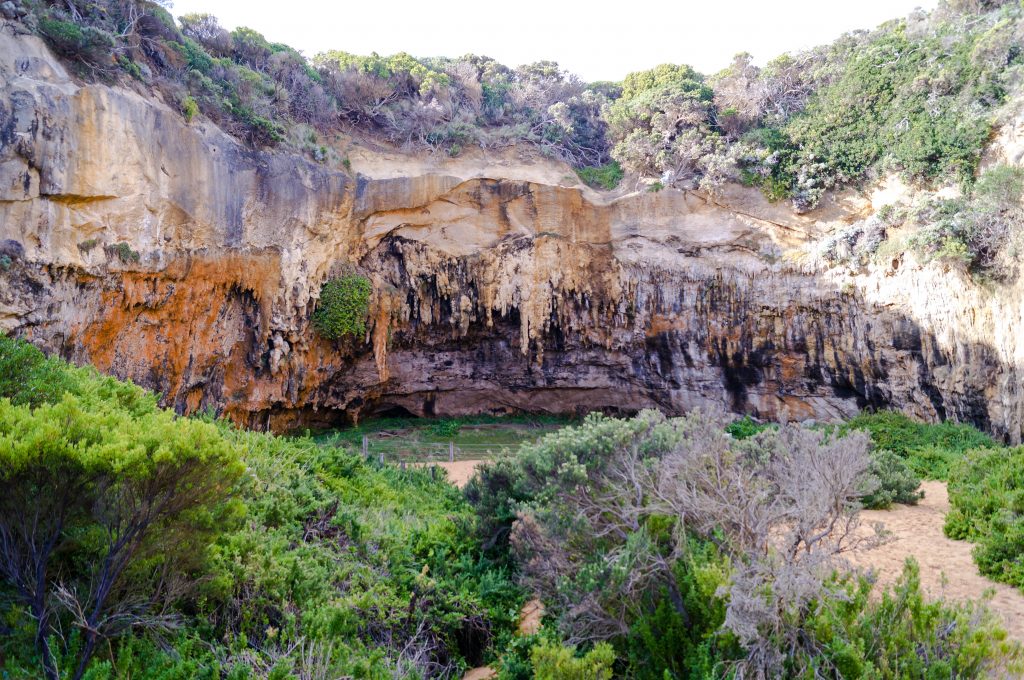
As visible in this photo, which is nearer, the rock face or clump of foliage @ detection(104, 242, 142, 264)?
the rock face

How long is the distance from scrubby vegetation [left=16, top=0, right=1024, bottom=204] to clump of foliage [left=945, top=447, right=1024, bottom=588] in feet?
21.4

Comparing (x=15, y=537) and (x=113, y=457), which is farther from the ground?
(x=113, y=457)

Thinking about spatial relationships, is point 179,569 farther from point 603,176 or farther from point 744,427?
point 603,176

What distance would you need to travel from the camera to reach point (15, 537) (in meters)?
4.65

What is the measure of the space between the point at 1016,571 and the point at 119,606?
9.40m

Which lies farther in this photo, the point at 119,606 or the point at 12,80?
the point at 12,80

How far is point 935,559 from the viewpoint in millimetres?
7977

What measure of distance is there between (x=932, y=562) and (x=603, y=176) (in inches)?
654

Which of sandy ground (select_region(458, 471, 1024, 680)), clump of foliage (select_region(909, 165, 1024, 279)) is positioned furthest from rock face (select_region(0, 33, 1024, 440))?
sandy ground (select_region(458, 471, 1024, 680))

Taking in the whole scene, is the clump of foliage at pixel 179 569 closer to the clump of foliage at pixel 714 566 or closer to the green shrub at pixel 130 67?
the clump of foliage at pixel 714 566

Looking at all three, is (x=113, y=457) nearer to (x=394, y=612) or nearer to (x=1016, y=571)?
(x=394, y=612)

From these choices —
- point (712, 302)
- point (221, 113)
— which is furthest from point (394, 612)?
point (712, 302)

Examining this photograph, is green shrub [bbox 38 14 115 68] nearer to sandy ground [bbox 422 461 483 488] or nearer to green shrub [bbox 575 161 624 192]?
sandy ground [bbox 422 461 483 488]

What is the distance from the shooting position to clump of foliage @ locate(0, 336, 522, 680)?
455cm
